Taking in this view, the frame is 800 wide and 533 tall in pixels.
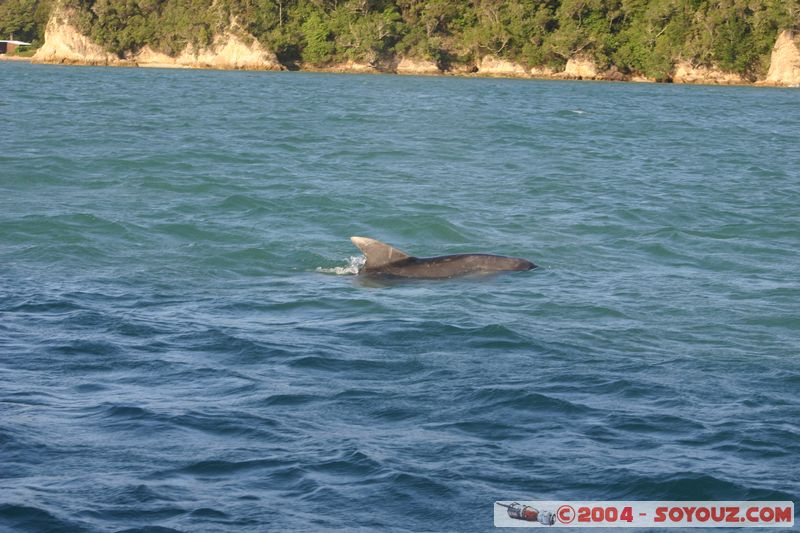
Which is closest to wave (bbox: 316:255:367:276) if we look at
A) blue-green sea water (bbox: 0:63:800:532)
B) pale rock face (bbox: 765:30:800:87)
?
blue-green sea water (bbox: 0:63:800:532)

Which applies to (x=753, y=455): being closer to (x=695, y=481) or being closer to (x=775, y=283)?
(x=695, y=481)

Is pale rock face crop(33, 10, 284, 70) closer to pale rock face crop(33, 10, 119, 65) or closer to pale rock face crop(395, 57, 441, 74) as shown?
pale rock face crop(33, 10, 119, 65)

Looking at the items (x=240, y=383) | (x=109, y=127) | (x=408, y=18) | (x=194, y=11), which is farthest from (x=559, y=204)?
(x=194, y=11)

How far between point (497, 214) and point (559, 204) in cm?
213

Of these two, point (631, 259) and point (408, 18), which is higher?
point (408, 18)

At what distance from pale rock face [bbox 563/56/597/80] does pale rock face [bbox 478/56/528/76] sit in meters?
4.30

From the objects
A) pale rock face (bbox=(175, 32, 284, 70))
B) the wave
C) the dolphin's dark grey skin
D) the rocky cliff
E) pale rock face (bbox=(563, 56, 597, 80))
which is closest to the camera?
the dolphin's dark grey skin

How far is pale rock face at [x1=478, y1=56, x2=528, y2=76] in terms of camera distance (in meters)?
101

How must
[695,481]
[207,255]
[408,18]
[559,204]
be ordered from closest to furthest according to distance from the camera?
[695,481] → [207,255] → [559,204] → [408,18]

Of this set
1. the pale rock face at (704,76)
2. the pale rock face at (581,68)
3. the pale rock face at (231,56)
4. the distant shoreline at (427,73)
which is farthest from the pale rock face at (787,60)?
the pale rock face at (231,56)

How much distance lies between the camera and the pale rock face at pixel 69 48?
115375 millimetres

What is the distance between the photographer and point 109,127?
1415 inches

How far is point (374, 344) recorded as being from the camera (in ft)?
38.5

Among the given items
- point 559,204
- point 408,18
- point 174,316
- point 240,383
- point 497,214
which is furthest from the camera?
point 408,18
